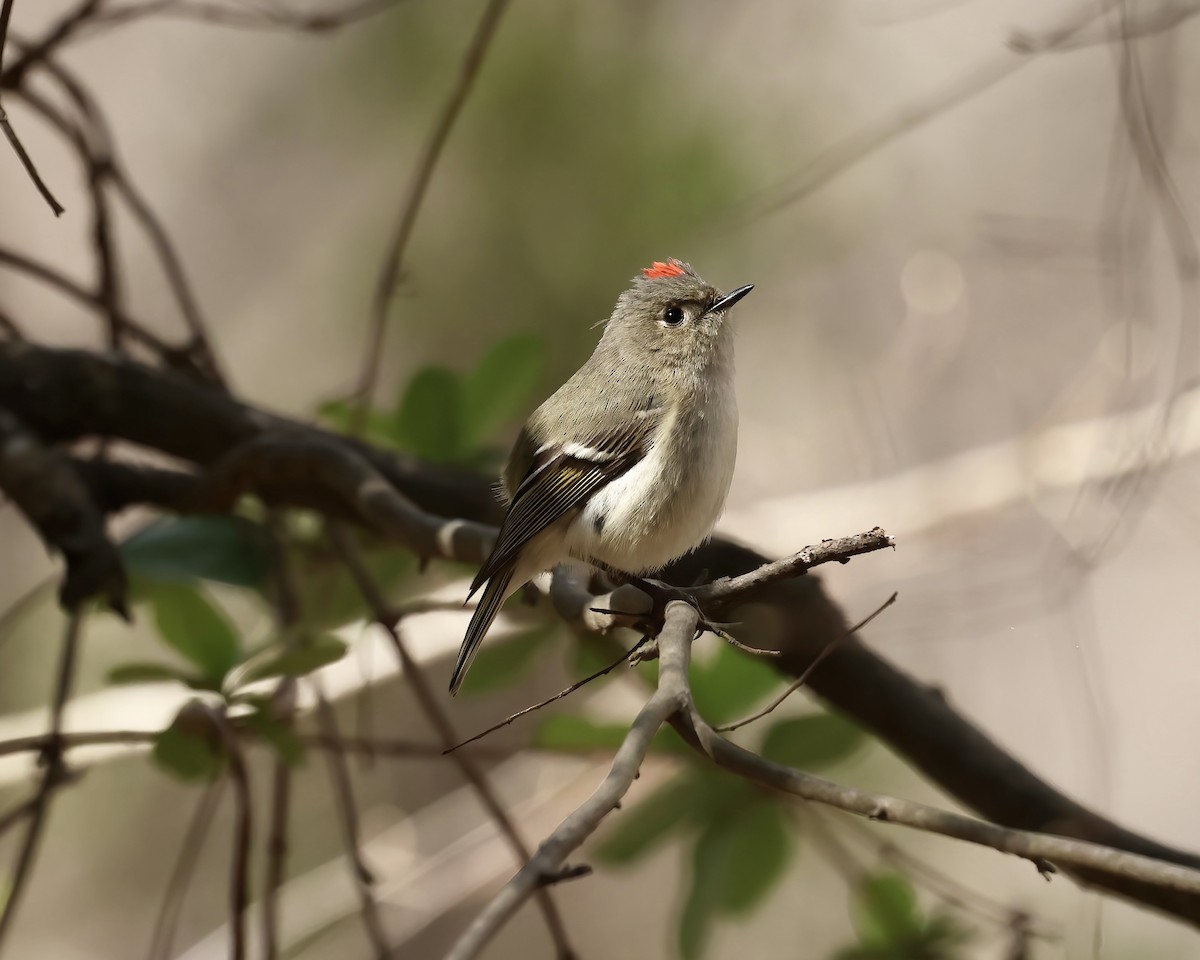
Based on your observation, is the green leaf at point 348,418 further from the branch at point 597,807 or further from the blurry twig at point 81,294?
the branch at point 597,807

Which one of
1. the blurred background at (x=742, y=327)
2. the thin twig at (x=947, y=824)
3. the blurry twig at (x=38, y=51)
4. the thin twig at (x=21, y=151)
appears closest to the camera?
the thin twig at (x=947, y=824)

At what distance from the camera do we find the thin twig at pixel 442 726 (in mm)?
1167

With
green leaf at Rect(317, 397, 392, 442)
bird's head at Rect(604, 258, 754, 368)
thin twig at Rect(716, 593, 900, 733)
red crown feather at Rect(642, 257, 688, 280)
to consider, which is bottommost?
thin twig at Rect(716, 593, 900, 733)

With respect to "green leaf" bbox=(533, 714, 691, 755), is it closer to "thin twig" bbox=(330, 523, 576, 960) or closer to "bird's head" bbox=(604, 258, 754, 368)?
"thin twig" bbox=(330, 523, 576, 960)

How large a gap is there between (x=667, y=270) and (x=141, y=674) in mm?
741

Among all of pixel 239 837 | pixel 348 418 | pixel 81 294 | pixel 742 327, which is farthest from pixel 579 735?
pixel 742 327

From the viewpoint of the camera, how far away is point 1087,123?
2426 millimetres

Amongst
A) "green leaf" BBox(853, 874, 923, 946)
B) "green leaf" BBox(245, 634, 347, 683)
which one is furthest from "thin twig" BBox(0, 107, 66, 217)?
"green leaf" BBox(853, 874, 923, 946)

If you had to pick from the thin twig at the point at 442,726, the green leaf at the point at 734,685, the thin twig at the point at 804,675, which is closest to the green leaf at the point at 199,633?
the thin twig at the point at 442,726

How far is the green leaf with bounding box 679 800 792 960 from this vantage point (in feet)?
4.22

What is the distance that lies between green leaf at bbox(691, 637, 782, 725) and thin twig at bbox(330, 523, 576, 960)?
253 millimetres

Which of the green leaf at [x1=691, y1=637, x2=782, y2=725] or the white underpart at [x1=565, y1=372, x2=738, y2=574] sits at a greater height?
the white underpart at [x1=565, y1=372, x2=738, y2=574]

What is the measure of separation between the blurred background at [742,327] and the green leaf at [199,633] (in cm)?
36

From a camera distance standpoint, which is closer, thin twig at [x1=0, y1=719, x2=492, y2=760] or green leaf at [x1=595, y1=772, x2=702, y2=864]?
thin twig at [x1=0, y1=719, x2=492, y2=760]
